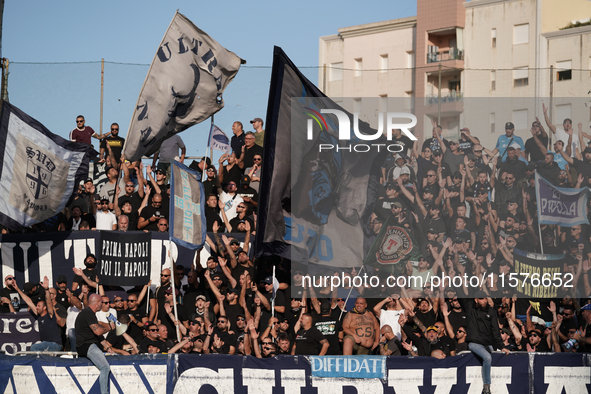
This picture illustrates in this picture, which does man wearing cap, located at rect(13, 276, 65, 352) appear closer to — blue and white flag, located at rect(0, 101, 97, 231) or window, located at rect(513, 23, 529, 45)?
blue and white flag, located at rect(0, 101, 97, 231)

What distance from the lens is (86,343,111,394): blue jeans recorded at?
12.0 m

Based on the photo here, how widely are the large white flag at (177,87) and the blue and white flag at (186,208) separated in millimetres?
676

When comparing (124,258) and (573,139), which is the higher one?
(573,139)

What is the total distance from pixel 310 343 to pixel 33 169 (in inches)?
240

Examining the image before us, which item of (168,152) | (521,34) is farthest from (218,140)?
(521,34)

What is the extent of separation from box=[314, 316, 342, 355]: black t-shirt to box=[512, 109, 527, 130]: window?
5209 mm

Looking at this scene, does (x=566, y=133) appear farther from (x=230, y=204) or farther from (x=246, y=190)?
(x=230, y=204)

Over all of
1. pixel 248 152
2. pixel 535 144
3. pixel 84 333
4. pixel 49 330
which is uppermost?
pixel 535 144

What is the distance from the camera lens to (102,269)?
48.1ft

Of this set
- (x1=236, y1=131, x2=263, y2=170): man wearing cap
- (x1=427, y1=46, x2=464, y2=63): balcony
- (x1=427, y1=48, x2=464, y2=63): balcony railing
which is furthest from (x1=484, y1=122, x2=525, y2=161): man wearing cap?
(x1=427, y1=46, x2=464, y2=63): balcony

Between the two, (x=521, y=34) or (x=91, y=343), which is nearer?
(x=91, y=343)

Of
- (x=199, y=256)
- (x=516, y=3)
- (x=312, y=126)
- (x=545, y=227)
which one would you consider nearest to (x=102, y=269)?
(x=199, y=256)

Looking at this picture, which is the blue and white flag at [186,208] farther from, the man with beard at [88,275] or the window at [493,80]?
the window at [493,80]

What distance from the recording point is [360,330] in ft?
41.3
